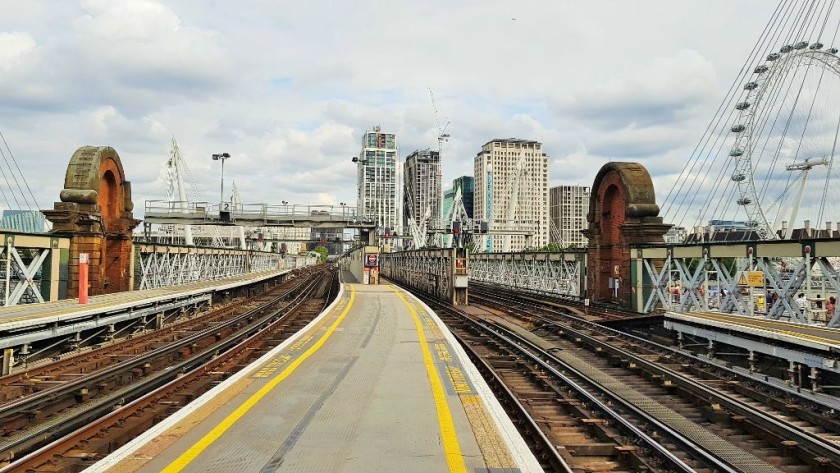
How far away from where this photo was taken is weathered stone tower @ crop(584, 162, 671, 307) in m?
28.7

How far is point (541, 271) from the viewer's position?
161 ft

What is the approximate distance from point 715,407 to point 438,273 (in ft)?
106

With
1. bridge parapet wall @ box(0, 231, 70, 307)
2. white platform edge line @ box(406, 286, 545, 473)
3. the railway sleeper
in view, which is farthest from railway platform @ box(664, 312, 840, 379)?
bridge parapet wall @ box(0, 231, 70, 307)

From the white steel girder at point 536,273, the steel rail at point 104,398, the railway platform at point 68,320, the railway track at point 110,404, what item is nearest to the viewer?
the railway track at point 110,404

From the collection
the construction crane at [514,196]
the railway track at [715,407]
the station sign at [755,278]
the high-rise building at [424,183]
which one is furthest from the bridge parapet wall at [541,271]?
the high-rise building at [424,183]

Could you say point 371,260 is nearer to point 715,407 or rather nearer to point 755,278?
point 755,278

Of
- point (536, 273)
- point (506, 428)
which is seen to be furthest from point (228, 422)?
Answer: point (536, 273)

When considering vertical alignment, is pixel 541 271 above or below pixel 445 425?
above

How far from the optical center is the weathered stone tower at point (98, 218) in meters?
22.2

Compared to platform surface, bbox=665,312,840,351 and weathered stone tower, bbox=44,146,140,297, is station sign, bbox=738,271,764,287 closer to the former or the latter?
platform surface, bbox=665,312,840,351

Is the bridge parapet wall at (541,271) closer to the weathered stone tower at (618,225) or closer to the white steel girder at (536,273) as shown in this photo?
the white steel girder at (536,273)

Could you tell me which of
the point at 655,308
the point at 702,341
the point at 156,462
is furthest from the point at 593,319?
the point at 156,462

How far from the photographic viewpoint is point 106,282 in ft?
84.3

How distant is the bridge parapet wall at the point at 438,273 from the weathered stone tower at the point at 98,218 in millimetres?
17688
